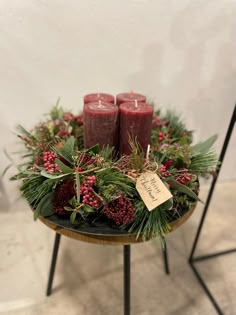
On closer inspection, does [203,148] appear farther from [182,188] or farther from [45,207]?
[45,207]

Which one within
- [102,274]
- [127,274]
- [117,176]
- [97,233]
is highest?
[117,176]

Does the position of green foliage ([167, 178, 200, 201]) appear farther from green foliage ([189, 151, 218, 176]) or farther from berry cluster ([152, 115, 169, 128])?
berry cluster ([152, 115, 169, 128])

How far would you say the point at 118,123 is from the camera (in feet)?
2.49

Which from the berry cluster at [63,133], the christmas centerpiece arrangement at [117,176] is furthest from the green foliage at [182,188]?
the berry cluster at [63,133]

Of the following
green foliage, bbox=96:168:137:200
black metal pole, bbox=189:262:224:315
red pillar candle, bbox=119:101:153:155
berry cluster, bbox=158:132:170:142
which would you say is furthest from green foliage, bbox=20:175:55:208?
black metal pole, bbox=189:262:224:315

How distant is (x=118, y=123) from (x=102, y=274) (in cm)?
65

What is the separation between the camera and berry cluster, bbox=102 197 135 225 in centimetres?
63

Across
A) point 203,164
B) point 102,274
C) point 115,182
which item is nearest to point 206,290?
point 102,274

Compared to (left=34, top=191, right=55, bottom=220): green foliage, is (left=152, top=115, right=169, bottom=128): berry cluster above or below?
above

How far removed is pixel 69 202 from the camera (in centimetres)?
65

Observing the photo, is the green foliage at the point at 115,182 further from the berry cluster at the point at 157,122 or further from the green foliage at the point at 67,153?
the berry cluster at the point at 157,122

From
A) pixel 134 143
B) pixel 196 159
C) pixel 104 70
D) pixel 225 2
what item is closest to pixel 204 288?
pixel 196 159

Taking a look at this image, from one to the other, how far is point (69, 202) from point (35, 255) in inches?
26.1

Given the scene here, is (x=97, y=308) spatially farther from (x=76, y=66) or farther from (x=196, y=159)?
(x=76, y=66)
